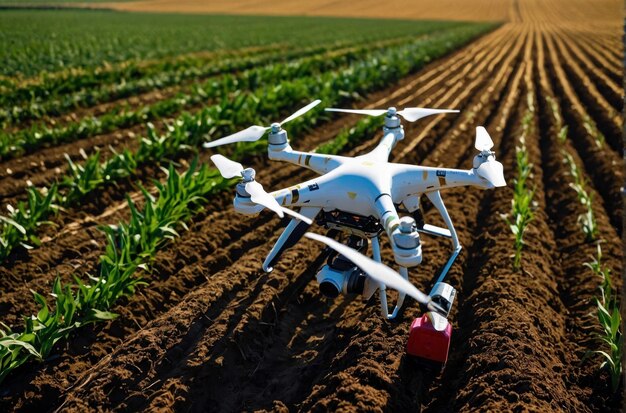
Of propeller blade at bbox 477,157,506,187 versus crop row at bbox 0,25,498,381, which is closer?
propeller blade at bbox 477,157,506,187

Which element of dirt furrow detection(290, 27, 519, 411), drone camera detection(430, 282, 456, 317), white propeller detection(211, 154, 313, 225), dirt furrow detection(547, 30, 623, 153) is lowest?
dirt furrow detection(547, 30, 623, 153)

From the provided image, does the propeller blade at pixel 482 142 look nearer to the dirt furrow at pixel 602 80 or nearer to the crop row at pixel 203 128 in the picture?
the crop row at pixel 203 128

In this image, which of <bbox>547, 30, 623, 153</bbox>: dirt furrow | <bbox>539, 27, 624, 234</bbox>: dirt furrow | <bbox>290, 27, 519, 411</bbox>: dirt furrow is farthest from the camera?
<bbox>547, 30, 623, 153</bbox>: dirt furrow

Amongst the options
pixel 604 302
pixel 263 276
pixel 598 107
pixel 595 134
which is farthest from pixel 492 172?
pixel 598 107

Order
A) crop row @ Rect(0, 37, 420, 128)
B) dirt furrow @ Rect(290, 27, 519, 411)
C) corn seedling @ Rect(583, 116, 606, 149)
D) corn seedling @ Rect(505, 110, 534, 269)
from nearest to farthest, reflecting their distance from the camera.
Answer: dirt furrow @ Rect(290, 27, 519, 411) → corn seedling @ Rect(505, 110, 534, 269) → corn seedling @ Rect(583, 116, 606, 149) → crop row @ Rect(0, 37, 420, 128)

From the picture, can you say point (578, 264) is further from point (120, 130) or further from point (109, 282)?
point (120, 130)

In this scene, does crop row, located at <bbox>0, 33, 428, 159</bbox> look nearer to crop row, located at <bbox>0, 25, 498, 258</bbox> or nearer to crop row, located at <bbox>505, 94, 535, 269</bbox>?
crop row, located at <bbox>0, 25, 498, 258</bbox>

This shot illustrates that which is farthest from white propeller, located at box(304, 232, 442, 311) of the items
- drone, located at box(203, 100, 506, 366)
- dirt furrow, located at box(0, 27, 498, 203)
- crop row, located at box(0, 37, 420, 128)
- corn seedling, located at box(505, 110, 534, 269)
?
crop row, located at box(0, 37, 420, 128)
